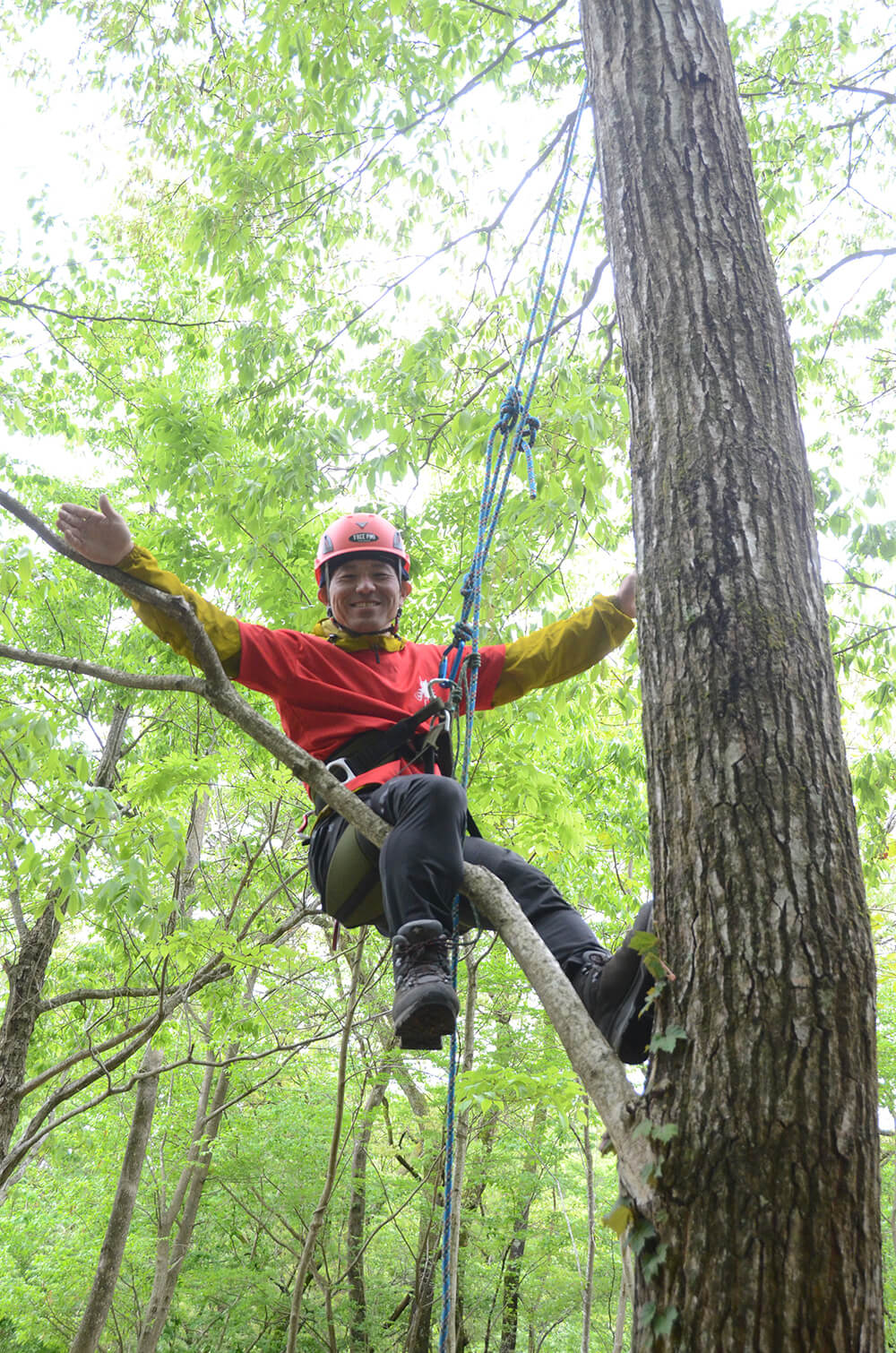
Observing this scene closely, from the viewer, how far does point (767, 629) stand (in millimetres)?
1514

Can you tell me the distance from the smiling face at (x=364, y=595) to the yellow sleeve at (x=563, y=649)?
0.41 metres

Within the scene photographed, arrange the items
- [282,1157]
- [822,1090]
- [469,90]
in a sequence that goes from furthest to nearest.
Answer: [282,1157] → [469,90] → [822,1090]

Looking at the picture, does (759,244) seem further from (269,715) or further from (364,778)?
(269,715)

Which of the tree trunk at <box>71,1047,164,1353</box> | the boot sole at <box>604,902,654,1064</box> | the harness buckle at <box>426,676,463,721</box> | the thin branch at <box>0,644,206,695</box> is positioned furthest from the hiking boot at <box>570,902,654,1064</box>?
the tree trunk at <box>71,1047,164,1353</box>

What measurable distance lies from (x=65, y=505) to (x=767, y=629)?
64.7 inches

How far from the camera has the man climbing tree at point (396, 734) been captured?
1.81 meters

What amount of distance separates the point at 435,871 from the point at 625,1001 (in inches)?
19.7

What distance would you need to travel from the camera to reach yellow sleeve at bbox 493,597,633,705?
2.77 metres

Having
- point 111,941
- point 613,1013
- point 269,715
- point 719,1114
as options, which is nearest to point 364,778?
point 613,1013

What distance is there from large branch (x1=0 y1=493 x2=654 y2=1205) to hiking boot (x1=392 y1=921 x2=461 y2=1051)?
5.1 inches

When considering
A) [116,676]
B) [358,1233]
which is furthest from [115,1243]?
[116,676]

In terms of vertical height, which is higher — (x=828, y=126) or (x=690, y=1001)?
(x=828, y=126)

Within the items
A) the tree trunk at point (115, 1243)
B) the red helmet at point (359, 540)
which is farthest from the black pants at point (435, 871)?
the tree trunk at point (115, 1243)

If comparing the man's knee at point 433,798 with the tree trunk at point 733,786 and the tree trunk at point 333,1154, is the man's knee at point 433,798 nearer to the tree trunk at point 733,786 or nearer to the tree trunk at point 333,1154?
the tree trunk at point 733,786
